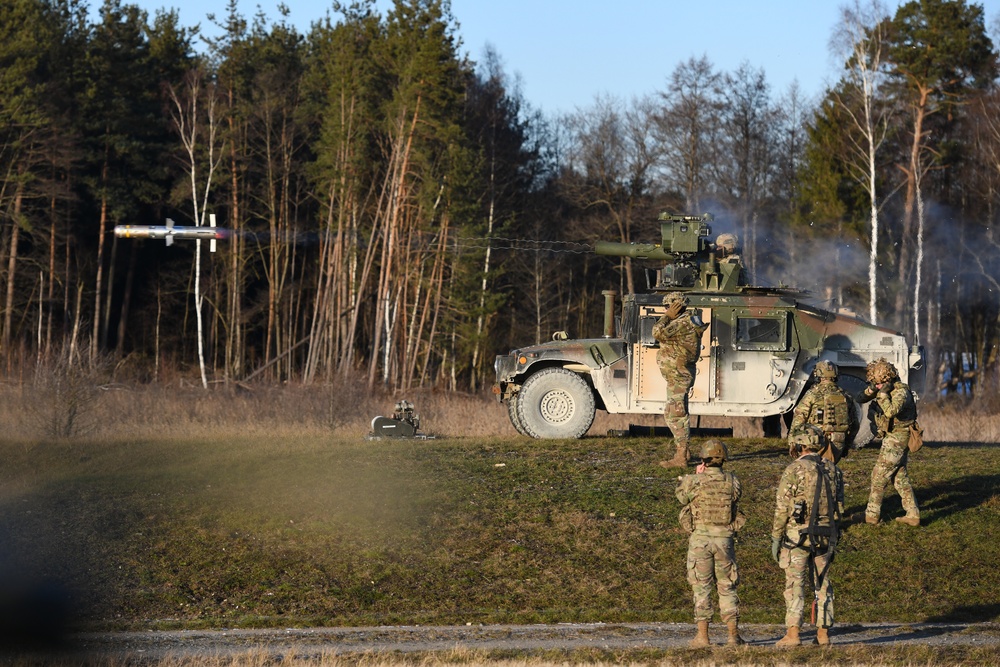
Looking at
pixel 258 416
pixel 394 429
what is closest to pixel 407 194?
pixel 258 416

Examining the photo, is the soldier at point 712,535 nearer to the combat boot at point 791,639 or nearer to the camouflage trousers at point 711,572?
the camouflage trousers at point 711,572

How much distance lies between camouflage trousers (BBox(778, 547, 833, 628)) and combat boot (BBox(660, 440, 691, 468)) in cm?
533

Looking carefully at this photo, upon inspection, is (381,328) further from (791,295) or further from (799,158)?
(791,295)

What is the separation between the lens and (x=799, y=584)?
980cm

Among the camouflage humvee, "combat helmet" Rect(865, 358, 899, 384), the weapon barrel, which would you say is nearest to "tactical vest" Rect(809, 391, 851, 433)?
"combat helmet" Rect(865, 358, 899, 384)

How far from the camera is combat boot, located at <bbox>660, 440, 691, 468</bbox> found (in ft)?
49.9

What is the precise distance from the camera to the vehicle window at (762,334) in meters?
16.9

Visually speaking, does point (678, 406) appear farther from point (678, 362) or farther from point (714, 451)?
point (714, 451)

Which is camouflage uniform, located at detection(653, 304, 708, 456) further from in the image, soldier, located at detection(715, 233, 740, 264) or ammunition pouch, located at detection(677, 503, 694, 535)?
ammunition pouch, located at detection(677, 503, 694, 535)

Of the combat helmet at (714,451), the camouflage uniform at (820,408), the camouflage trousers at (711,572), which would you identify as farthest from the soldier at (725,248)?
the camouflage trousers at (711,572)

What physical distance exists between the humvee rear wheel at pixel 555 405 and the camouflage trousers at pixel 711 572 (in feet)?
24.5

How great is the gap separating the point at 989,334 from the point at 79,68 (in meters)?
31.2

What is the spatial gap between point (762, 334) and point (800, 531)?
7416 mm

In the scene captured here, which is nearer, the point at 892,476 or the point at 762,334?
the point at 892,476
